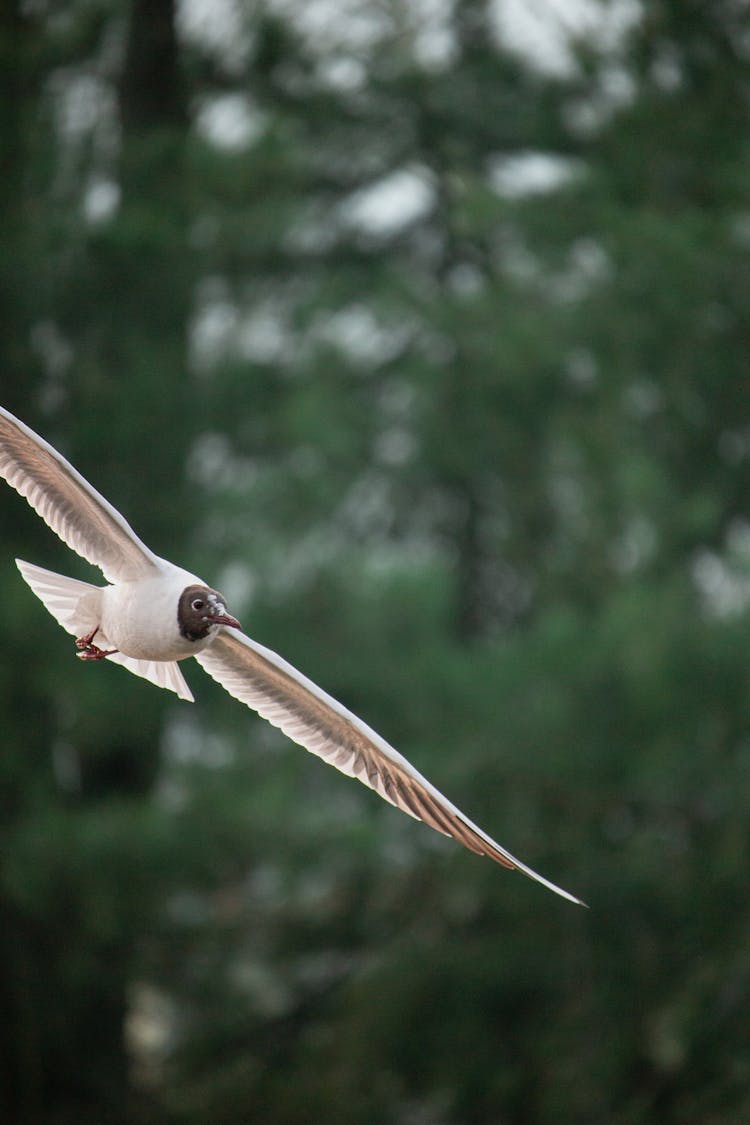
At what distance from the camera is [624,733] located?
6527 millimetres

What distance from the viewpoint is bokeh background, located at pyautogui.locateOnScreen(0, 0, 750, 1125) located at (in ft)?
20.6

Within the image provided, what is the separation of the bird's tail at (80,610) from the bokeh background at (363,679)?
2.69m

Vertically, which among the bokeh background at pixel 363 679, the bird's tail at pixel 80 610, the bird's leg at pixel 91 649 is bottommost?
the bird's leg at pixel 91 649

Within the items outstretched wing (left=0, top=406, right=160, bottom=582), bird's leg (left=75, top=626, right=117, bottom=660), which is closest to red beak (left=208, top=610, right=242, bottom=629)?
outstretched wing (left=0, top=406, right=160, bottom=582)

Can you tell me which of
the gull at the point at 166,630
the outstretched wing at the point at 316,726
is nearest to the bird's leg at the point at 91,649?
the gull at the point at 166,630

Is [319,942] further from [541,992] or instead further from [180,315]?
[180,315]

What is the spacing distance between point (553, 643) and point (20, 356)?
208 centimetres

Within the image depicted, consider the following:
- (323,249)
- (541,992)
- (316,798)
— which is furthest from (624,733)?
(323,249)

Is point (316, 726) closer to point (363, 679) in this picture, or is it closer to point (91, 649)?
point (91, 649)

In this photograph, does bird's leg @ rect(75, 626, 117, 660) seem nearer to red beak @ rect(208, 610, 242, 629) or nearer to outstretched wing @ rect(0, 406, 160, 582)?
outstretched wing @ rect(0, 406, 160, 582)

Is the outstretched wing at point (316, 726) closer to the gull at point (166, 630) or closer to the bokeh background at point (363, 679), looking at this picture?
the gull at point (166, 630)

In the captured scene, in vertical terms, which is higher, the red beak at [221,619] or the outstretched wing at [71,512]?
the outstretched wing at [71,512]

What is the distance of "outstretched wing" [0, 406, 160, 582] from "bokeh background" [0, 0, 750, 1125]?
285 centimetres

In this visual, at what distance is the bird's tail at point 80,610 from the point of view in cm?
307
